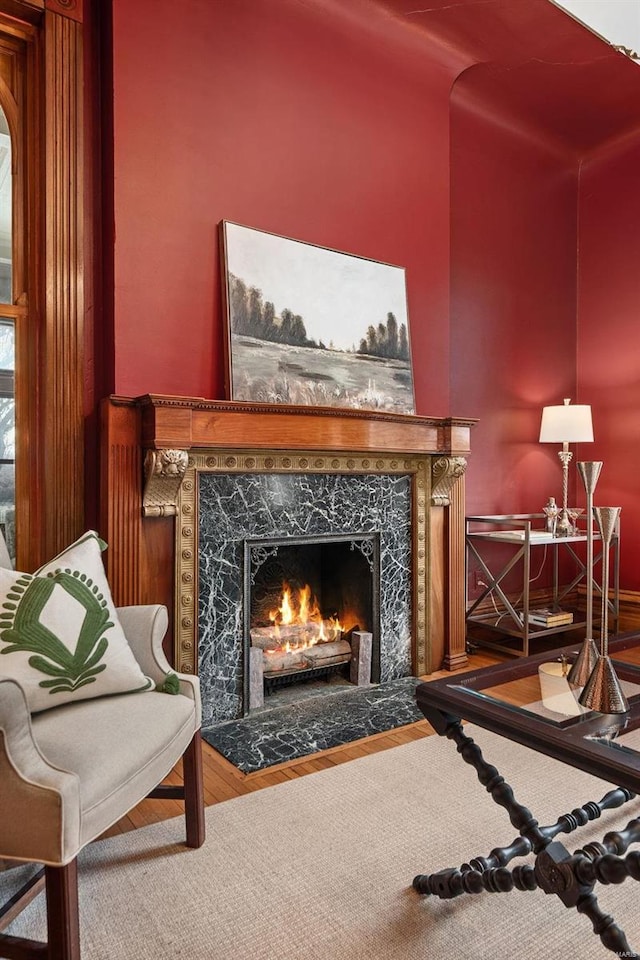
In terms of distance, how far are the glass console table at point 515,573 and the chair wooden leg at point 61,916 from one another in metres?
2.83

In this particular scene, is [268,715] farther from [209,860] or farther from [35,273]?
[35,273]

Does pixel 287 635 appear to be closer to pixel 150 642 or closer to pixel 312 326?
pixel 150 642

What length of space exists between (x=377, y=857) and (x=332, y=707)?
1.17 meters

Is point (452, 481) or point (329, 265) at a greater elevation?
point (329, 265)

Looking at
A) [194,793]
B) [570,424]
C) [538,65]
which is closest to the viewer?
[194,793]

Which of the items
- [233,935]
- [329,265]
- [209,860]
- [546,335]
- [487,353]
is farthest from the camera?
[546,335]

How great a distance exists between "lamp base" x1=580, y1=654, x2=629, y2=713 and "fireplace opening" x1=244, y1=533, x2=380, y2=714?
1.64 metres

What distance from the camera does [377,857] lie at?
71.7 inches

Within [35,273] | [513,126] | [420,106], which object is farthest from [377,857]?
[513,126]

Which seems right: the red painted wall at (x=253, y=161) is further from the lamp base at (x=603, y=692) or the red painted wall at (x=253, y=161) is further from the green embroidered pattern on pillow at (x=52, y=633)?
the lamp base at (x=603, y=692)

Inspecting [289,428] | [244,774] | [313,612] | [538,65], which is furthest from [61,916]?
[538,65]

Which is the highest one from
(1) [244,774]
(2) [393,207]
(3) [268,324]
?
(2) [393,207]

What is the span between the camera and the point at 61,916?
1.25 m

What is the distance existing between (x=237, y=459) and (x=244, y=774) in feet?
4.08
